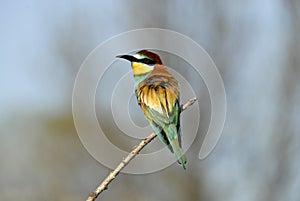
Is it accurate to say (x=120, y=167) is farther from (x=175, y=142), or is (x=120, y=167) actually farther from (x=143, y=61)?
(x=143, y=61)

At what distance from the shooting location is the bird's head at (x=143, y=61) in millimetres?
875

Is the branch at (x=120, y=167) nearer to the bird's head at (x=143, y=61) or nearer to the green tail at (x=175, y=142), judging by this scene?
the green tail at (x=175, y=142)

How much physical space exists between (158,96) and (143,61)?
69 millimetres

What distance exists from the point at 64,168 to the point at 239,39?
1803mm

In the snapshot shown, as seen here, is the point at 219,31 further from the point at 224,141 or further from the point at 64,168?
the point at 64,168

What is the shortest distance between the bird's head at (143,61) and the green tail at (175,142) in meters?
0.10

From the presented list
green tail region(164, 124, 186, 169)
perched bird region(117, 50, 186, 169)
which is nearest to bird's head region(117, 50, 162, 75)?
perched bird region(117, 50, 186, 169)

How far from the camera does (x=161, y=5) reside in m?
3.62

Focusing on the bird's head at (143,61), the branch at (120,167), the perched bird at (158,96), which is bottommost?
the branch at (120,167)

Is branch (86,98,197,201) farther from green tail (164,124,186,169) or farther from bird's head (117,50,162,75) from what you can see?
bird's head (117,50,162,75)

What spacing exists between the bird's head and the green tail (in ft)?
0.34

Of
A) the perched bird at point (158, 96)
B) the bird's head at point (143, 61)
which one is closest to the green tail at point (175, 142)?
the perched bird at point (158, 96)

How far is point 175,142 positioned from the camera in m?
0.79

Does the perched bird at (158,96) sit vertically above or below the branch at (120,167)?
above
